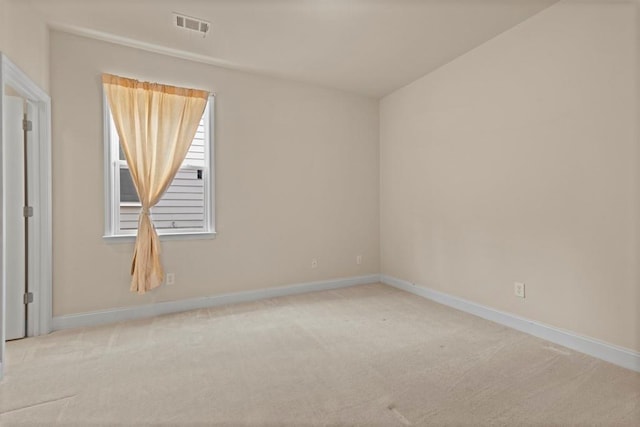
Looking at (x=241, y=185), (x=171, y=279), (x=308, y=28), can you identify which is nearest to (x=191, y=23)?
(x=308, y=28)

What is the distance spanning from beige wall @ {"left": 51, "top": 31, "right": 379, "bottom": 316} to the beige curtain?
15 cm

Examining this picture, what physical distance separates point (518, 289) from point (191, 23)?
12.4 ft

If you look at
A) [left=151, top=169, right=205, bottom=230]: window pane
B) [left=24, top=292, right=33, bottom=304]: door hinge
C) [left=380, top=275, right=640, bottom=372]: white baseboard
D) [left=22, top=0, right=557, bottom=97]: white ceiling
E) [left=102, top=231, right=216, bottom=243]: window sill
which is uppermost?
[left=22, top=0, right=557, bottom=97]: white ceiling

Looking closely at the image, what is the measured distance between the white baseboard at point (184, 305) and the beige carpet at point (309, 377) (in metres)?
0.14

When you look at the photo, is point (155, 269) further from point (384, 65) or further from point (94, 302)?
point (384, 65)

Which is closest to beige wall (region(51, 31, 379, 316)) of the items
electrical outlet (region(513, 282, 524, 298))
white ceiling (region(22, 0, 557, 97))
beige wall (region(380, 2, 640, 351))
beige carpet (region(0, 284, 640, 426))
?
white ceiling (region(22, 0, 557, 97))

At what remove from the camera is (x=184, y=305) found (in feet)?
11.3

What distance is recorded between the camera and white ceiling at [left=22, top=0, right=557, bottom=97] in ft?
8.42

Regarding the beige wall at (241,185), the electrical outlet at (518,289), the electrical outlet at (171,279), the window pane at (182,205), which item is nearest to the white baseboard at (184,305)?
the beige wall at (241,185)

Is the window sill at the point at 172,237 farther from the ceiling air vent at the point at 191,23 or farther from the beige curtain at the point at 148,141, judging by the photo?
the ceiling air vent at the point at 191,23

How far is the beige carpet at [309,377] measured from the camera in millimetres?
1722

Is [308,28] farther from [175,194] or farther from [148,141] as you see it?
[175,194]

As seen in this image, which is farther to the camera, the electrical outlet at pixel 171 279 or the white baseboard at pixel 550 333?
the electrical outlet at pixel 171 279

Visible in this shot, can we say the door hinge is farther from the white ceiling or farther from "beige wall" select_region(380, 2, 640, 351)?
"beige wall" select_region(380, 2, 640, 351)
